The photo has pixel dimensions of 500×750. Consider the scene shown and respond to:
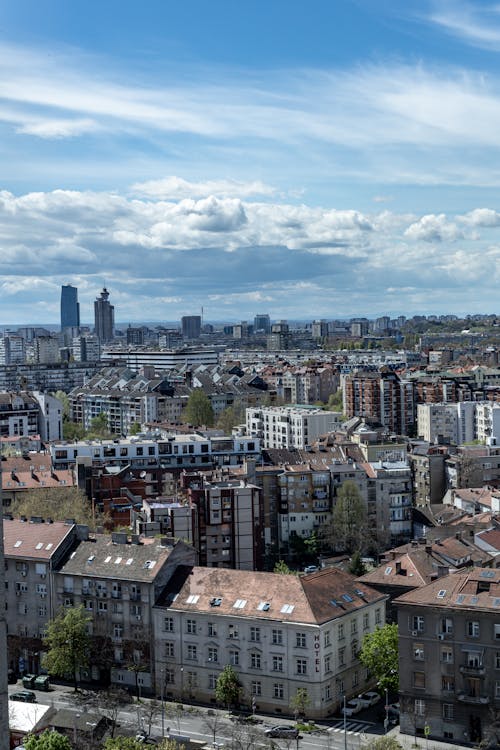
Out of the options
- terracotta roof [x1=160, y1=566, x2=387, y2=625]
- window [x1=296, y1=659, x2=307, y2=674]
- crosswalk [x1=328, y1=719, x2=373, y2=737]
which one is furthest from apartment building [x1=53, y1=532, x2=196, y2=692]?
crosswalk [x1=328, y1=719, x2=373, y2=737]

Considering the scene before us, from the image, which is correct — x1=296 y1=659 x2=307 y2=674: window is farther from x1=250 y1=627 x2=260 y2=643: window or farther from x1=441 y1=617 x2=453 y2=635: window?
x1=441 y1=617 x2=453 y2=635: window

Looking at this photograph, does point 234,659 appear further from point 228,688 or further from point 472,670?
point 472,670

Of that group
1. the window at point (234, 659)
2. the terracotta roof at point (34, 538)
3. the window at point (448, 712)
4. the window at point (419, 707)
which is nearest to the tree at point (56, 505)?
the terracotta roof at point (34, 538)

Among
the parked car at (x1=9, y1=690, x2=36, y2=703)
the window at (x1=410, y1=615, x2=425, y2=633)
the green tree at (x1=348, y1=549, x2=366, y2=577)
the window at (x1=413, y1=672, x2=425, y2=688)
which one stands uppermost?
the window at (x1=410, y1=615, x2=425, y2=633)

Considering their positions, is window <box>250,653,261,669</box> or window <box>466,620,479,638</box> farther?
window <box>250,653,261,669</box>

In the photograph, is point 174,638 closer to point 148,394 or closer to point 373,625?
point 373,625

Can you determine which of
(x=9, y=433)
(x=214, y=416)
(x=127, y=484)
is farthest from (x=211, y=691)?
(x=214, y=416)

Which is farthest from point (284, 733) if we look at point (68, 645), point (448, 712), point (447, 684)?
point (68, 645)
